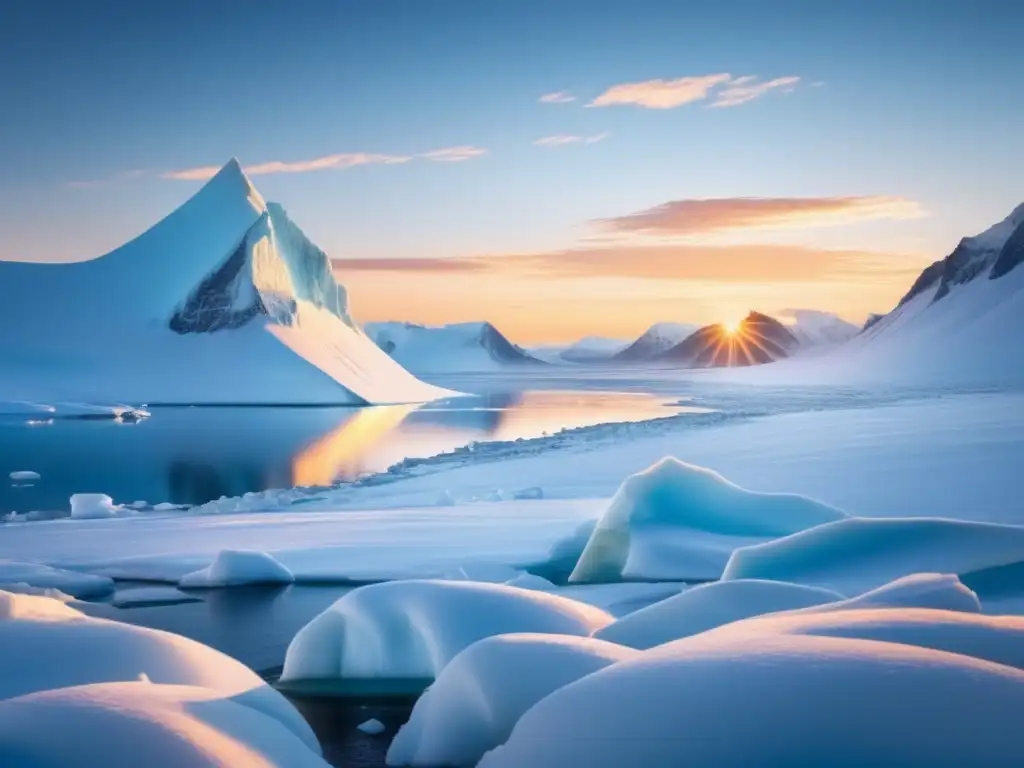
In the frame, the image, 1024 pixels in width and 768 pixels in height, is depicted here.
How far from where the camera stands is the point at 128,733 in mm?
3283

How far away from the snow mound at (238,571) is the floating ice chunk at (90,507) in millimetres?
5613

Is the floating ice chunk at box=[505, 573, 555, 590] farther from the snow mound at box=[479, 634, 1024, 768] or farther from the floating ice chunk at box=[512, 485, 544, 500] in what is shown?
the floating ice chunk at box=[512, 485, 544, 500]

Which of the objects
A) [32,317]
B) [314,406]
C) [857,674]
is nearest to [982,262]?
[314,406]

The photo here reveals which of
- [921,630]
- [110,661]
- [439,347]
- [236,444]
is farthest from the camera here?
[439,347]

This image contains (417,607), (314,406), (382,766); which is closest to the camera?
(382,766)

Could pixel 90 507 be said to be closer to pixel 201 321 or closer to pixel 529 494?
pixel 529 494

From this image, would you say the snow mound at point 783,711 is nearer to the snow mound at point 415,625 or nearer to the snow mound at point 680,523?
the snow mound at point 415,625

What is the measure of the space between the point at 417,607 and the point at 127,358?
4764cm

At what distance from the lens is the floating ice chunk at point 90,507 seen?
45.6 feet

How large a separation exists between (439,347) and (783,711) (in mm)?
152118

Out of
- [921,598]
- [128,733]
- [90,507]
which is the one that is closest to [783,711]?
[128,733]

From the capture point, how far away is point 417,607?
5.88 m

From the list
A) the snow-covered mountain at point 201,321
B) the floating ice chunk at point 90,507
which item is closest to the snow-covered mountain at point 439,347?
the snow-covered mountain at point 201,321

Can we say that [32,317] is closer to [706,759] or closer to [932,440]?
[932,440]
